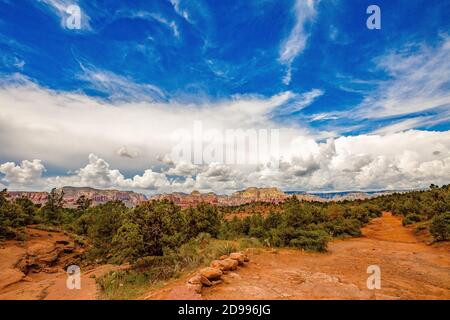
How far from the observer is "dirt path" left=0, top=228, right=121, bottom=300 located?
50.9 ft

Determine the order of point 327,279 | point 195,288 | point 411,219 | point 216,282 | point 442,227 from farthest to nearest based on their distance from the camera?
point 411,219 < point 442,227 < point 327,279 < point 216,282 < point 195,288

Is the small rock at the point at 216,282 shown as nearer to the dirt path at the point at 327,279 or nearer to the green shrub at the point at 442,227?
the dirt path at the point at 327,279

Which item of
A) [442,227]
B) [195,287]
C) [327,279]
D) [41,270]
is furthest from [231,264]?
[41,270]

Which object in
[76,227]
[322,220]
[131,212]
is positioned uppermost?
[131,212]

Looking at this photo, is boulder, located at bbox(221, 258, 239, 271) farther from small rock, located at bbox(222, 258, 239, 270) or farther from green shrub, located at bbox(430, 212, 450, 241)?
green shrub, located at bbox(430, 212, 450, 241)

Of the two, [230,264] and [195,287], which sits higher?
[195,287]

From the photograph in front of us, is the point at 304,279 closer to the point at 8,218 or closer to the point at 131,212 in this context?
the point at 131,212

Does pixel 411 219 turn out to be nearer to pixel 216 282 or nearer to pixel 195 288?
pixel 216 282

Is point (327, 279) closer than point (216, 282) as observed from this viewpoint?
No

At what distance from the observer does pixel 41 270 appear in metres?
27.1

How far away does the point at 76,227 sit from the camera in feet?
150
